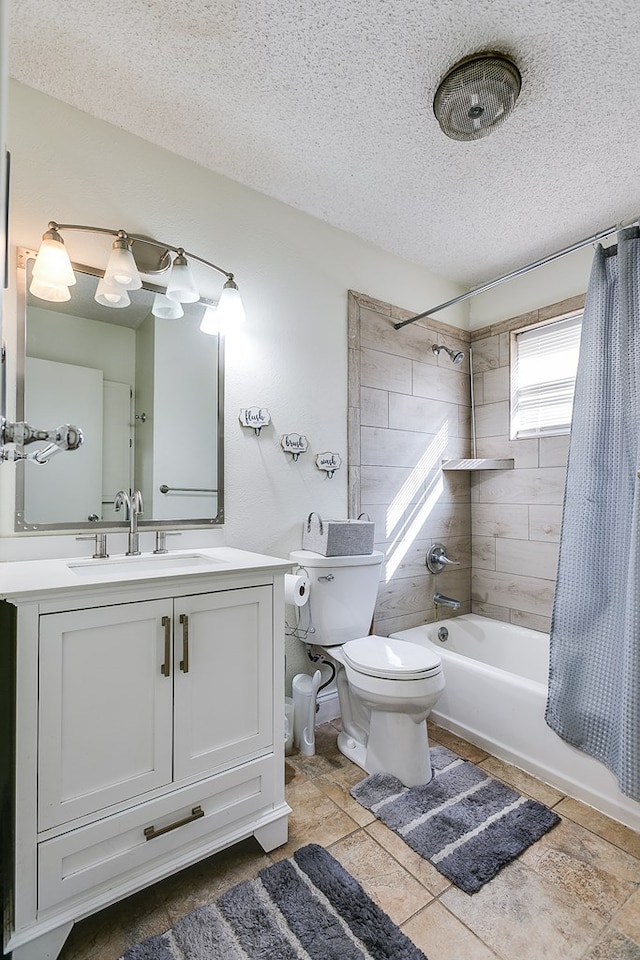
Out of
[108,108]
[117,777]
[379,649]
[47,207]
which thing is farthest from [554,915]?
[108,108]

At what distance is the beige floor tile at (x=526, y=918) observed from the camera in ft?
3.72

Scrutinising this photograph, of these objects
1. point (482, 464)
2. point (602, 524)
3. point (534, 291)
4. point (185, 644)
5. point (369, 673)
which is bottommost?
point (369, 673)

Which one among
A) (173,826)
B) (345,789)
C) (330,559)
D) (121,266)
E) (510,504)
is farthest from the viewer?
(510,504)

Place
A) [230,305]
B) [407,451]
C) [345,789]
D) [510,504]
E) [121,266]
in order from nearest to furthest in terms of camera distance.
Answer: [121,266], [345,789], [230,305], [407,451], [510,504]

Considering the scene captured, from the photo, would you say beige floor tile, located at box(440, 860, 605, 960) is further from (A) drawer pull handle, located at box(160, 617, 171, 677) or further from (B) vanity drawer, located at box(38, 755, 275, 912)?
(A) drawer pull handle, located at box(160, 617, 171, 677)

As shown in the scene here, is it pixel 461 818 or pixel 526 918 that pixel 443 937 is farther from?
pixel 461 818

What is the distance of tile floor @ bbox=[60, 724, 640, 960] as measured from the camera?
114 cm

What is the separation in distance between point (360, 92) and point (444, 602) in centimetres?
234

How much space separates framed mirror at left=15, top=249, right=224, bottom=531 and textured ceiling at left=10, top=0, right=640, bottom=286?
1.99 feet

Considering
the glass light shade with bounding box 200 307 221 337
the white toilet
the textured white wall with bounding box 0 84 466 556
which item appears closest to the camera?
the textured white wall with bounding box 0 84 466 556

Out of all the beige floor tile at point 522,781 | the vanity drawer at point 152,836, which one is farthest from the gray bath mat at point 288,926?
the beige floor tile at point 522,781

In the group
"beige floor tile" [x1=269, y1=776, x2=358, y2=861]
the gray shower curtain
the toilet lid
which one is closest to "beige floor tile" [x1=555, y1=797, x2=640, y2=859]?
the gray shower curtain

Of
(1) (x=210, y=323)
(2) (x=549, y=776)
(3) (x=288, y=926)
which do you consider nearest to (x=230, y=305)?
(1) (x=210, y=323)

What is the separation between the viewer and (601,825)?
1546 millimetres
